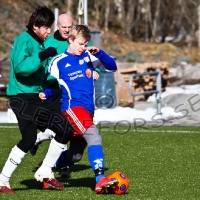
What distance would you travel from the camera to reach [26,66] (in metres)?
7.11

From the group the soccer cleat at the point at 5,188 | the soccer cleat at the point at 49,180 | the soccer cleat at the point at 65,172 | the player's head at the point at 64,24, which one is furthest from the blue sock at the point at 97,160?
the player's head at the point at 64,24

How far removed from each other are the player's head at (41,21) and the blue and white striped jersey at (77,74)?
29 cm

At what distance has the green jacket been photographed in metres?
7.13

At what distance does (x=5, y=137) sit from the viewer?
40.4 feet

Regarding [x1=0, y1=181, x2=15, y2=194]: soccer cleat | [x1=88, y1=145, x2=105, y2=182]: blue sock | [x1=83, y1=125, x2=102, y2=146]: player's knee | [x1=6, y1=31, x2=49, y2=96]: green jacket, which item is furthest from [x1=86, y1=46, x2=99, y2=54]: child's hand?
[x1=0, y1=181, x2=15, y2=194]: soccer cleat

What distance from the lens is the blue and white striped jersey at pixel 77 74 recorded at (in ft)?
24.1

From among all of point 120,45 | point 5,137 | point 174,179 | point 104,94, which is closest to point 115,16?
point 120,45

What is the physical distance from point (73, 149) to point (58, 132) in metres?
0.55

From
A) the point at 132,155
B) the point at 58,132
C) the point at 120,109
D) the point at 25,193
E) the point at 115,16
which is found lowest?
the point at 115,16

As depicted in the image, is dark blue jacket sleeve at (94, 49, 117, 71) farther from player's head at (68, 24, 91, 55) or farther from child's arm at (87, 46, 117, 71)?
player's head at (68, 24, 91, 55)

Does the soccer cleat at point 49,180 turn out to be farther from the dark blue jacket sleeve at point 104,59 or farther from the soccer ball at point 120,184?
the dark blue jacket sleeve at point 104,59

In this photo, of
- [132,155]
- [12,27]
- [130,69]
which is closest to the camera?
[132,155]

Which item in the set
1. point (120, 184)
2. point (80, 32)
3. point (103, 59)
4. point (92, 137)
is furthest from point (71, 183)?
point (80, 32)

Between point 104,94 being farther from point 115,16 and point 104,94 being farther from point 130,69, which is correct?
point 115,16
